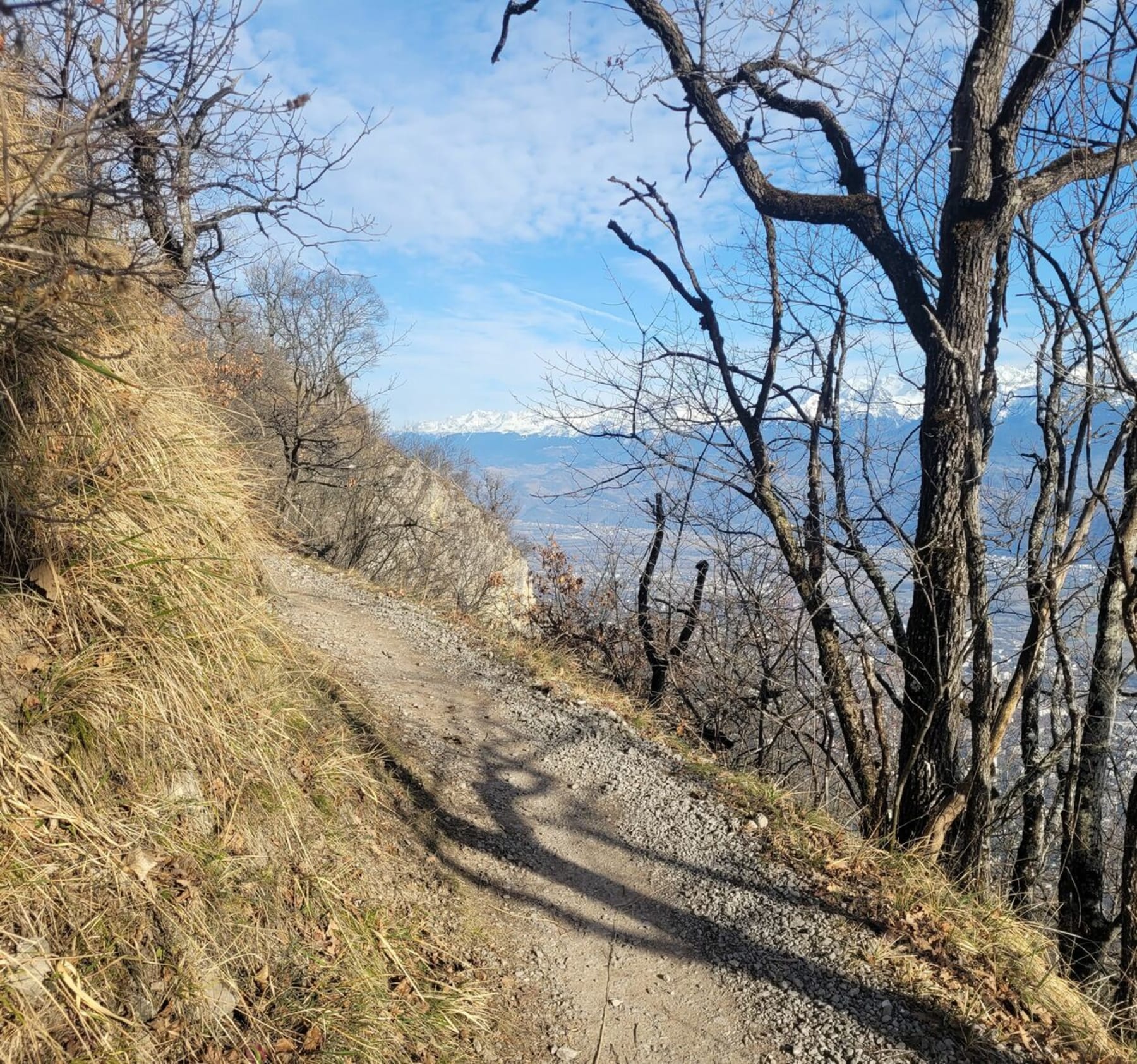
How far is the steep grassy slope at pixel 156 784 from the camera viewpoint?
2365 mm

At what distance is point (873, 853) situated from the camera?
484 cm

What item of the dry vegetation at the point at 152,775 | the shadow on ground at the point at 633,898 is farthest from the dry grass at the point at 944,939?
the dry vegetation at the point at 152,775

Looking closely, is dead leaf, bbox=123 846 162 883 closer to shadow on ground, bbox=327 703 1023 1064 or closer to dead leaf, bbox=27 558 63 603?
dead leaf, bbox=27 558 63 603

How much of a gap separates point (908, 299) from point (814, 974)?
4.68 meters

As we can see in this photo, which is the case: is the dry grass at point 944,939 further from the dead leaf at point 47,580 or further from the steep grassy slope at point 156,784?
the dead leaf at point 47,580

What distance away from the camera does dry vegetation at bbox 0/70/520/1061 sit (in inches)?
93.3

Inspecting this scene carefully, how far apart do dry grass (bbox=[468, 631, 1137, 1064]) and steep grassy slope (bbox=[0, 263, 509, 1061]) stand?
2191 mm

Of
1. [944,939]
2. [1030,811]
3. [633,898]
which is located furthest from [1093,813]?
[633,898]

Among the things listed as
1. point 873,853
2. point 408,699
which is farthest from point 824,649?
point 408,699

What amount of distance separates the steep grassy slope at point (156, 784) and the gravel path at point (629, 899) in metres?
0.56

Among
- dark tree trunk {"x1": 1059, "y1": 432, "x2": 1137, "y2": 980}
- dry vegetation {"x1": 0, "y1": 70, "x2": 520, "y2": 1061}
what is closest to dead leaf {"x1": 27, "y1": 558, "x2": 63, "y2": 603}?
dry vegetation {"x1": 0, "y1": 70, "x2": 520, "y2": 1061}

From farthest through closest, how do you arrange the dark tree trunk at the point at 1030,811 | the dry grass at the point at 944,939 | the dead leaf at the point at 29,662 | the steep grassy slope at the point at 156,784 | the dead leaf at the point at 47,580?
the dark tree trunk at the point at 1030,811 → the dry grass at the point at 944,939 → the dead leaf at the point at 47,580 → the dead leaf at the point at 29,662 → the steep grassy slope at the point at 156,784

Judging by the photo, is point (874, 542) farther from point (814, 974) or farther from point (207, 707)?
point (207, 707)

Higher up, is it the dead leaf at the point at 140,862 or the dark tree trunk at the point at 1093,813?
the dark tree trunk at the point at 1093,813
